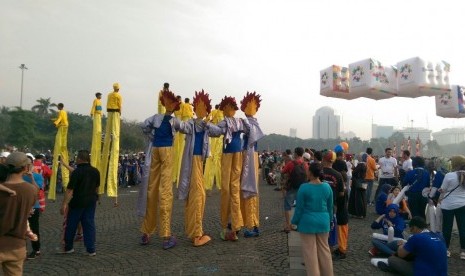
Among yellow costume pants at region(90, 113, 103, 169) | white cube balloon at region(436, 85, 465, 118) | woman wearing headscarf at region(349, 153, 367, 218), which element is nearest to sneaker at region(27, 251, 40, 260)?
yellow costume pants at region(90, 113, 103, 169)

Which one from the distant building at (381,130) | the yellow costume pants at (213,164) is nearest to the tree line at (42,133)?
the yellow costume pants at (213,164)

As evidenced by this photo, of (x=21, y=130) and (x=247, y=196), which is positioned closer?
(x=247, y=196)

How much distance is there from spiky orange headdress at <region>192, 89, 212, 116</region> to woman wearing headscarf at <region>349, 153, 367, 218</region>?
5.84m

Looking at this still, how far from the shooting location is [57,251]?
6742mm

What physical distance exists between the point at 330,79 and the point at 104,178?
33.8ft

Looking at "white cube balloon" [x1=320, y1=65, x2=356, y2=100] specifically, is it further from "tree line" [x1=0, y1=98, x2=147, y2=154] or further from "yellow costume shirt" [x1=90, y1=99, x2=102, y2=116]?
"tree line" [x1=0, y1=98, x2=147, y2=154]

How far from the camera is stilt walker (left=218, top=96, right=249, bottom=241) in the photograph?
751 cm

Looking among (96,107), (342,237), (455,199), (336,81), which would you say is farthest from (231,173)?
(336,81)

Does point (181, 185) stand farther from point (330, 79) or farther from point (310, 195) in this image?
point (330, 79)

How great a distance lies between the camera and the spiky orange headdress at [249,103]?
27.0 ft

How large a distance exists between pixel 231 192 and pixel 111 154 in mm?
6203

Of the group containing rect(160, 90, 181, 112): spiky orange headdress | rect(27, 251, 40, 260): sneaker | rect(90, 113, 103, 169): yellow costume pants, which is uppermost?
rect(160, 90, 181, 112): spiky orange headdress

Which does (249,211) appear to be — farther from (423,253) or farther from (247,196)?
(423,253)

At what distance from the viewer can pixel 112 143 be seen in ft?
39.6
